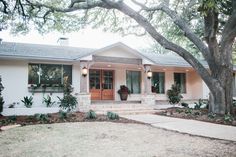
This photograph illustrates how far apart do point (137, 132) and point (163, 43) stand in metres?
5.52

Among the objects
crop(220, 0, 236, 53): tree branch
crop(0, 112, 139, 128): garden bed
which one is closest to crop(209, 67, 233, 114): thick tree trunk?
crop(220, 0, 236, 53): tree branch

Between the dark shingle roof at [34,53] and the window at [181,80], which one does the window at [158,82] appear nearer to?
the window at [181,80]

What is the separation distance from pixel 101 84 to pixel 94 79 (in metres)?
0.58

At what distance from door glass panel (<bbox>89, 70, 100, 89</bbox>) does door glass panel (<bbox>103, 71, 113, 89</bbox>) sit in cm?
42

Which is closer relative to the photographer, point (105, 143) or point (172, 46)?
point (105, 143)

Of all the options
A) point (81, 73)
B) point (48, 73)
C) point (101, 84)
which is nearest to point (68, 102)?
point (81, 73)

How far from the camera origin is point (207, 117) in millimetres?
11391

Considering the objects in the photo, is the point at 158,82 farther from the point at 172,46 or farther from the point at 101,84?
the point at 172,46

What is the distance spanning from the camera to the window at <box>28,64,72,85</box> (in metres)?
14.6

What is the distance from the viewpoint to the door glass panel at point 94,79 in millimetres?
16875

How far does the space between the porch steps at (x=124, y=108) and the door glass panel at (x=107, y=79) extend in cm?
272

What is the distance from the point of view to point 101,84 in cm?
1714

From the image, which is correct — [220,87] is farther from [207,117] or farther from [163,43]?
[163,43]

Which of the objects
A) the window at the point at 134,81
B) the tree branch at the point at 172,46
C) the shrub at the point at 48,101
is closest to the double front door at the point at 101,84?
the window at the point at 134,81
